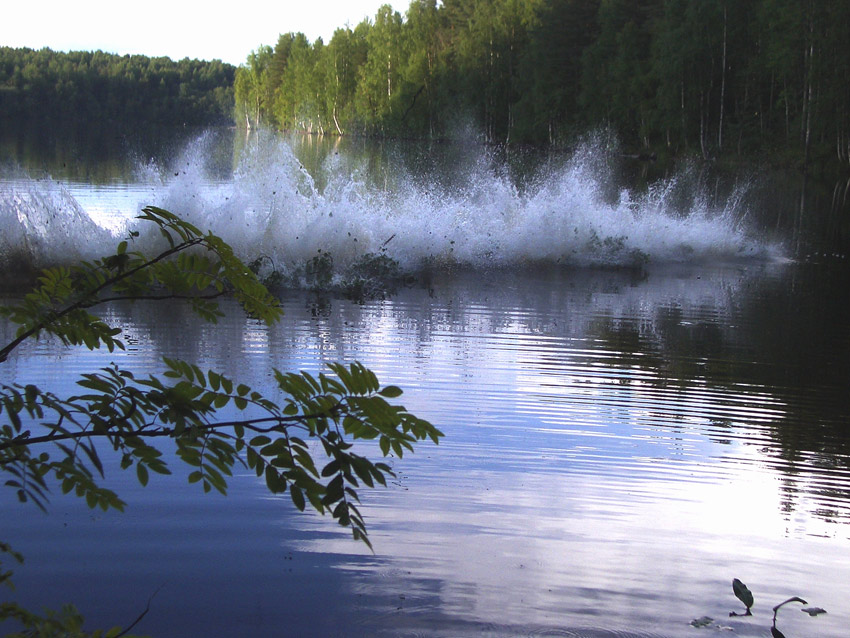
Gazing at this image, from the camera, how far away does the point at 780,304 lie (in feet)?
42.8

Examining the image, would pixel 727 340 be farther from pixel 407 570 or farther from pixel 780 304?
pixel 407 570

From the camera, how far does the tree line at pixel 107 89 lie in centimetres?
13675

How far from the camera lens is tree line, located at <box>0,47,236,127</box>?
136750mm

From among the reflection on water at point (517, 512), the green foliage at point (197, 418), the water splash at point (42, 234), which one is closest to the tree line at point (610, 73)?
the water splash at point (42, 234)

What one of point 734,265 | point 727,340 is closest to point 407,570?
point 727,340

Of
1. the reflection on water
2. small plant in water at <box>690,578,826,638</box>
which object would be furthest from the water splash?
small plant in water at <box>690,578,826,638</box>

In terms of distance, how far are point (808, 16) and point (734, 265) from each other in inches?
1174

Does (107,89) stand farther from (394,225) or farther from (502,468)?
(502,468)

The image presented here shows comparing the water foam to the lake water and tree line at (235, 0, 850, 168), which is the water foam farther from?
tree line at (235, 0, 850, 168)

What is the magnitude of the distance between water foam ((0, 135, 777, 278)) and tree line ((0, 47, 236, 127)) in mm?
117875

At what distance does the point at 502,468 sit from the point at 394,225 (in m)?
10.8

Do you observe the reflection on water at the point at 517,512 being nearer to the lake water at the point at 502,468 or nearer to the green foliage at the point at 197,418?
the lake water at the point at 502,468

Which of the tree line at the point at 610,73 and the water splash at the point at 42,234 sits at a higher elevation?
the tree line at the point at 610,73

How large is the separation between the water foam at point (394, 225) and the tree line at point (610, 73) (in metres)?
26.6
